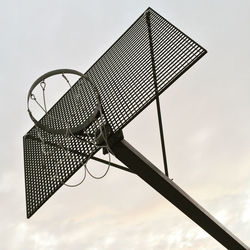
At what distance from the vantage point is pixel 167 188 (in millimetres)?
4371

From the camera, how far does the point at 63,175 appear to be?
161 inches

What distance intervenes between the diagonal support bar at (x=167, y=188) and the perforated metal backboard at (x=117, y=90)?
0.37m

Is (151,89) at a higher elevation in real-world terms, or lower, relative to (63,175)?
higher

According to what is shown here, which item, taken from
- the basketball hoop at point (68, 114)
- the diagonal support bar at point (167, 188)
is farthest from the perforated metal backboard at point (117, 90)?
the diagonal support bar at point (167, 188)

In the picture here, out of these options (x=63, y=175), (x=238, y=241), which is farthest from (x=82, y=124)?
(x=238, y=241)

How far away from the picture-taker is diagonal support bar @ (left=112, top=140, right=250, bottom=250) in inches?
160

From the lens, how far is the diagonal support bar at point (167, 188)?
13.3 feet

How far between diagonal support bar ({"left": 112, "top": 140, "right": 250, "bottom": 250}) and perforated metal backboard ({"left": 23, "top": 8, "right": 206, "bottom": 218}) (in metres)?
0.37

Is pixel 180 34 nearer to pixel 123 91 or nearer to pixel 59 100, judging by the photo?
pixel 123 91

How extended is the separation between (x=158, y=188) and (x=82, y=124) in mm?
1344

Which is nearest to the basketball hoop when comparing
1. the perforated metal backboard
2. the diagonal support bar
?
the perforated metal backboard

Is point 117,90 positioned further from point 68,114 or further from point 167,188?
point 167,188

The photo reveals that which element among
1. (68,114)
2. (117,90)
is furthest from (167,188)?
(68,114)

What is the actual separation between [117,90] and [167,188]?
1417 mm
